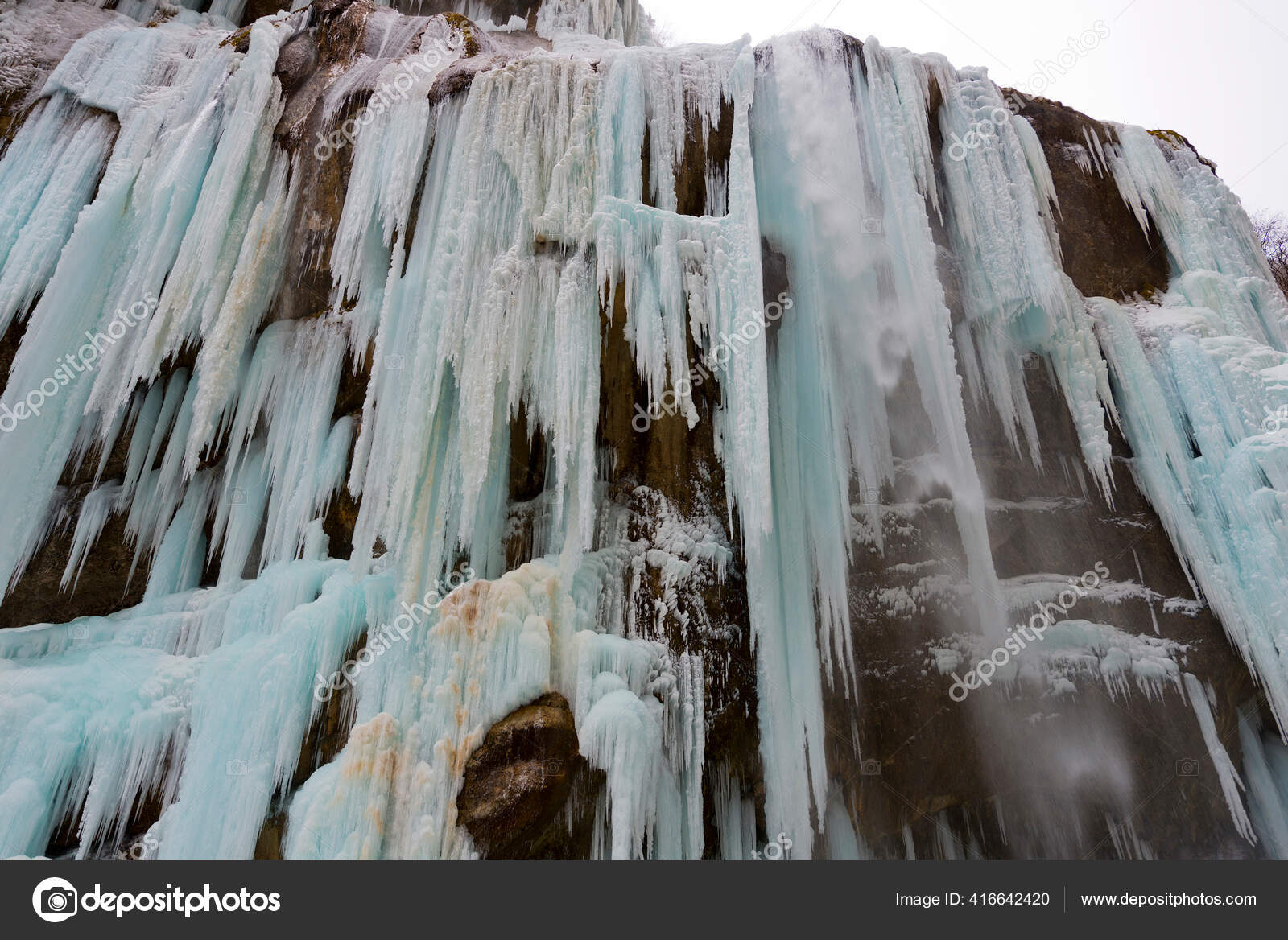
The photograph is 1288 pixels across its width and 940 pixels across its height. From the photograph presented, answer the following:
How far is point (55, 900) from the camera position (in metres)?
3.75

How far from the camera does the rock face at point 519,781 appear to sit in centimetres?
477

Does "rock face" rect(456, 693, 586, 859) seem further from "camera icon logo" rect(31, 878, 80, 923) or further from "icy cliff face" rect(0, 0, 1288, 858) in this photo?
"camera icon logo" rect(31, 878, 80, 923)

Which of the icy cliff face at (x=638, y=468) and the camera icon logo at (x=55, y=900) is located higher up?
the icy cliff face at (x=638, y=468)

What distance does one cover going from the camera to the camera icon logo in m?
3.71

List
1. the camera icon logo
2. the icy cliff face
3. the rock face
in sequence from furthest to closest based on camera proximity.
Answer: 1. the icy cliff face
2. the rock face
3. the camera icon logo

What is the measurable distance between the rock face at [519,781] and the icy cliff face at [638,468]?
0.04 m

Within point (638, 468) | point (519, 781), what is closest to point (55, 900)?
point (519, 781)

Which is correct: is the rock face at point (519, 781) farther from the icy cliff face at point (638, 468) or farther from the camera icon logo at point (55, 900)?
the camera icon logo at point (55, 900)

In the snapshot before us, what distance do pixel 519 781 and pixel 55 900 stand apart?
92.5 inches

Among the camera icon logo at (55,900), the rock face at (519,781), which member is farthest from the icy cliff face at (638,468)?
the camera icon logo at (55,900)

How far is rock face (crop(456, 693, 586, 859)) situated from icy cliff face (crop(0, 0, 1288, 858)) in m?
0.04

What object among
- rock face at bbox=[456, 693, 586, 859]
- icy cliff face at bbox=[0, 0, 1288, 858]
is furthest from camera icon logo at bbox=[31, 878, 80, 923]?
rock face at bbox=[456, 693, 586, 859]

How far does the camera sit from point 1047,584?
20.9 ft

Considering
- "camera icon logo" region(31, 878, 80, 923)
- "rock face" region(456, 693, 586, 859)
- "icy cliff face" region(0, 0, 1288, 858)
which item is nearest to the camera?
"camera icon logo" region(31, 878, 80, 923)
